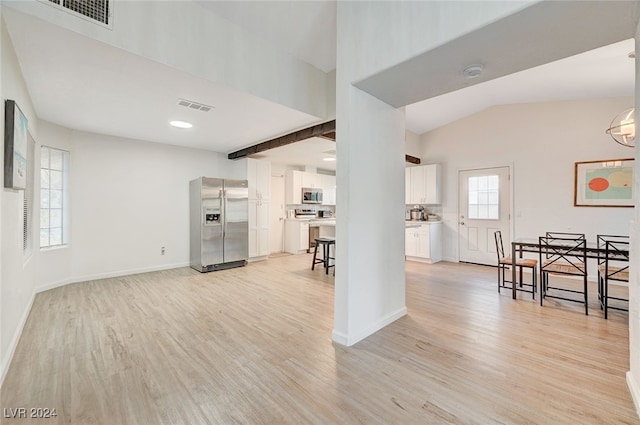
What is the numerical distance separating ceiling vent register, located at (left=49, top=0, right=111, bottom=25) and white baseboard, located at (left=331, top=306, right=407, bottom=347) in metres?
3.30

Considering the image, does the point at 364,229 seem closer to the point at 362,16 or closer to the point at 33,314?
the point at 362,16

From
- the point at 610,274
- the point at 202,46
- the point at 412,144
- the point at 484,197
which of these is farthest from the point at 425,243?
the point at 202,46

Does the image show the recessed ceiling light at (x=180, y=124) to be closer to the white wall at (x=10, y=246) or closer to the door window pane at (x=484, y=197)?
the white wall at (x=10, y=246)

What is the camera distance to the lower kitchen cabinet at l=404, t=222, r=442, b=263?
6.09 m

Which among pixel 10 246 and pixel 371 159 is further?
pixel 371 159

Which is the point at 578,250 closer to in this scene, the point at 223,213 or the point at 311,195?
the point at 223,213

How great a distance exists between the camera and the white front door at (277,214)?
7453 millimetres

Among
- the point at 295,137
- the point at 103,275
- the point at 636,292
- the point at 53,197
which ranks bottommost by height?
the point at 103,275

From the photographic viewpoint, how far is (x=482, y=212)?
591 cm

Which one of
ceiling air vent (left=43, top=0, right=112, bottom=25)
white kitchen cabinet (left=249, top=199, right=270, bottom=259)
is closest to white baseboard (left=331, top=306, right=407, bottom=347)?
ceiling air vent (left=43, top=0, right=112, bottom=25)

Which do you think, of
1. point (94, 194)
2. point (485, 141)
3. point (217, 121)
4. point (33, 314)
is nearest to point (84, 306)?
point (33, 314)

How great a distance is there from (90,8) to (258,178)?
4256mm

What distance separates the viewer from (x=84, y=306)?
11.1 feet

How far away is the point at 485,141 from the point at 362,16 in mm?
4724
